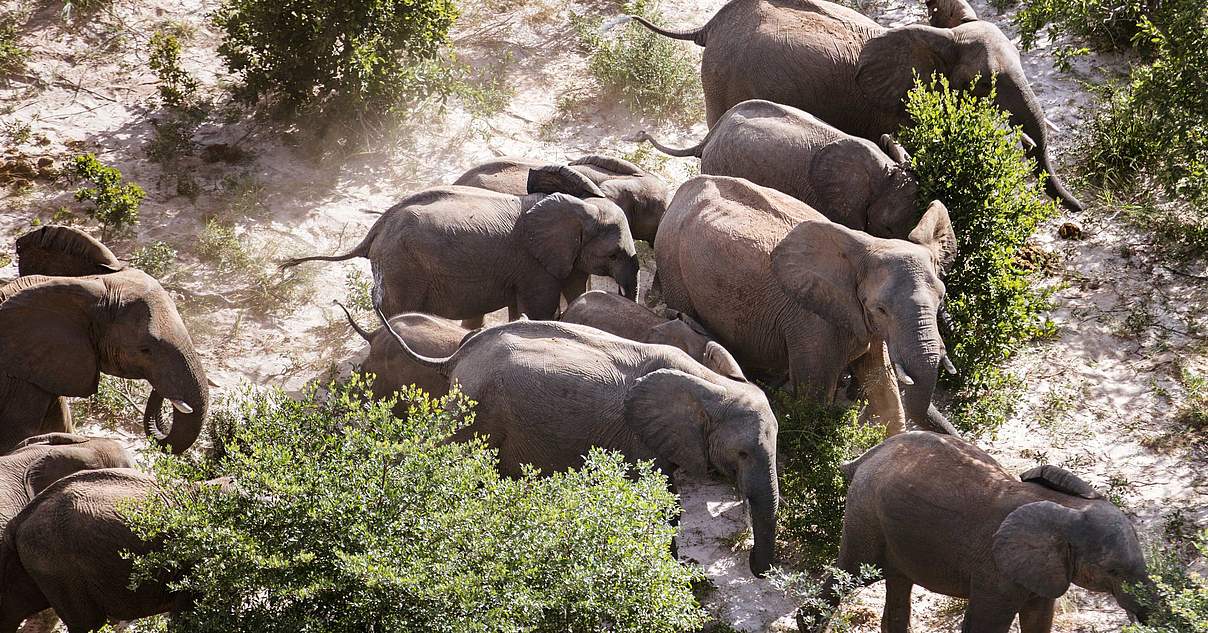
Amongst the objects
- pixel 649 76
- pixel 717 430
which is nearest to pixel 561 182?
pixel 717 430

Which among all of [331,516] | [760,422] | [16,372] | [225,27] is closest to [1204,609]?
[760,422]

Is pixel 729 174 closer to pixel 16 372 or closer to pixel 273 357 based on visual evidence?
pixel 273 357

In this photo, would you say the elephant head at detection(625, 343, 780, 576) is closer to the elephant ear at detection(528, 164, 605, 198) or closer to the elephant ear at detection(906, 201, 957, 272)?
the elephant ear at detection(906, 201, 957, 272)

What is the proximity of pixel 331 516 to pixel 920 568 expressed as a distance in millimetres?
3185

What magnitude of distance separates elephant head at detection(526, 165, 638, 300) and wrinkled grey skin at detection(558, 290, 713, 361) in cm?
59

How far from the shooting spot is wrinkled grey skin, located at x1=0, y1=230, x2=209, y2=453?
8172 mm

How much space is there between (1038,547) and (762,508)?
1.69 metres

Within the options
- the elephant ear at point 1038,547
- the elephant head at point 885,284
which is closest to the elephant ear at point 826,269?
the elephant head at point 885,284

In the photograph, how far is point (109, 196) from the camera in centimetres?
1100

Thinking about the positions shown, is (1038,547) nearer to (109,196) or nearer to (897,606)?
(897,606)

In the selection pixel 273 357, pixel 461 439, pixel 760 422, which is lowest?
pixel 273 357

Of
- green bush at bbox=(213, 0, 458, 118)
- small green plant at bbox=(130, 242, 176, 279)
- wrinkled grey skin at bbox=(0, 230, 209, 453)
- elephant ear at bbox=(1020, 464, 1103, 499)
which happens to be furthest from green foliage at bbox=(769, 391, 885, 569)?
green bush at bbox=(213, 0, 458, 118)

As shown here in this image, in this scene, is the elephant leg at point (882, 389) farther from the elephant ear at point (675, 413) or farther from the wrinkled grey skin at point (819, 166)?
the elephant ear at point (675, 413)

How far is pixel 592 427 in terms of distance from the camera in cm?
784
